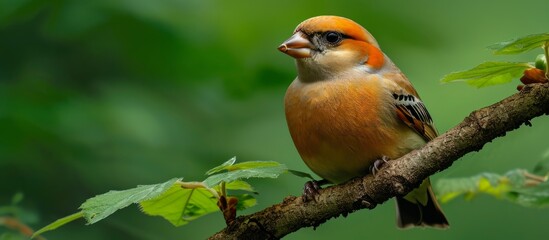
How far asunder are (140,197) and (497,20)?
216 inches

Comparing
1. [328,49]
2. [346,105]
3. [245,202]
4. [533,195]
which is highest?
[328,49]

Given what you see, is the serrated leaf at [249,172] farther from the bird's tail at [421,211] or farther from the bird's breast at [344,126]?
the bird's tail at [421,211]

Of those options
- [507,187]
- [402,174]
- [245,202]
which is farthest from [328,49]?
[402,174]

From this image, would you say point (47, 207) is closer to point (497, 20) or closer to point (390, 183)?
point (390, 183)

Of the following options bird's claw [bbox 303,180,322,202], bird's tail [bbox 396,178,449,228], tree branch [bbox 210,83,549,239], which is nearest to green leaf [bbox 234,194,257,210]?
tree branch [bbox 210,83,549,239]

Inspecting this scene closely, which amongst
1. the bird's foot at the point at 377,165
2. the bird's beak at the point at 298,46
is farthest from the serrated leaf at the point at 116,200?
the bird's beak at the point at 298,46

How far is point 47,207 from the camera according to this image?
4887mm

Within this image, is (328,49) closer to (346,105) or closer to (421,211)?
(346,105)

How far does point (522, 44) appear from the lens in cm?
270

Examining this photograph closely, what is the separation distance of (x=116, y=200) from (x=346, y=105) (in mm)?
1447

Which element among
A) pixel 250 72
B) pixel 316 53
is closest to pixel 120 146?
pixel 250 72

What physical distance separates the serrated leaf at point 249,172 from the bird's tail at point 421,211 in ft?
6.08

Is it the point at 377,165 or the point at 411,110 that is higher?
the point at 411,110

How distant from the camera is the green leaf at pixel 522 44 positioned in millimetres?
2639
